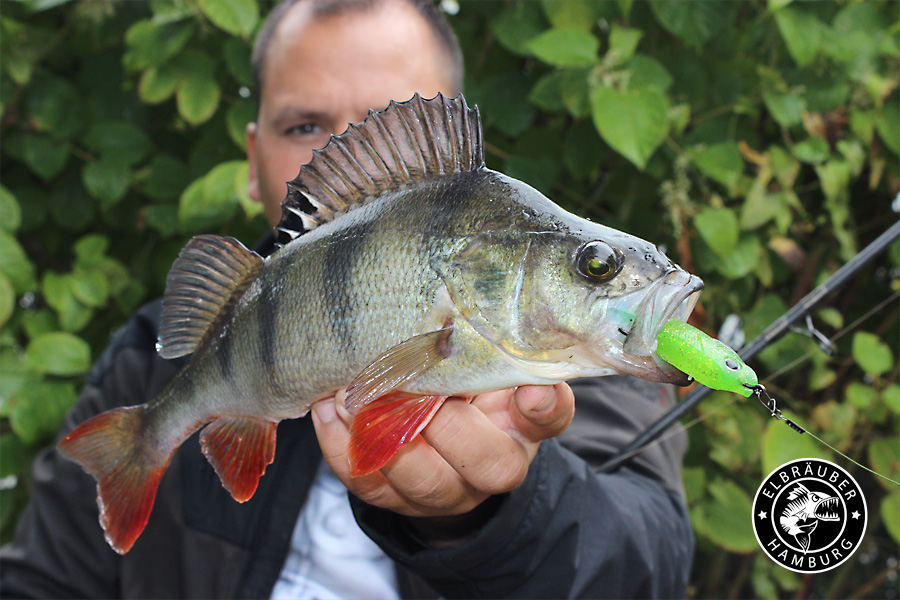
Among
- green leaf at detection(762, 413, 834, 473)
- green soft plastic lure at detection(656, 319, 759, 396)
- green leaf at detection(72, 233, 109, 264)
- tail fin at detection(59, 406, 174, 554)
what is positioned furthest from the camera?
green leaf at detection(72, 233, 109, 264)

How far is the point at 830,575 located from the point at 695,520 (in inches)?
20.8

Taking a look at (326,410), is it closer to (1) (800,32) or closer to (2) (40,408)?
(2) (40,408)

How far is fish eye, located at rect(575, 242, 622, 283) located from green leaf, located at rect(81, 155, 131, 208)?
5.13 ft

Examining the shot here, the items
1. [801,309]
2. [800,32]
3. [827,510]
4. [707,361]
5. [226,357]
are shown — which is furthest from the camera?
[800,32]

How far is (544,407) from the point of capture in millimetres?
707

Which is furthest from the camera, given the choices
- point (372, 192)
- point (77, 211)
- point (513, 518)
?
point (77, 211)

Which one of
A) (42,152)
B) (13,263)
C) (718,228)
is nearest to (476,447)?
(718,228)

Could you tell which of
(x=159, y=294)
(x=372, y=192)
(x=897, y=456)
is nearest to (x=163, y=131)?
(x=159, y=294)

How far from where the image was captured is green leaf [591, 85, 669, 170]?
1.27 m

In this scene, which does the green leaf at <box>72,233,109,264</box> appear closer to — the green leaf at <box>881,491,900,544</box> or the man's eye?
the man's eye

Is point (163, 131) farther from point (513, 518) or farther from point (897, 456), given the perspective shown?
point (897, 456)

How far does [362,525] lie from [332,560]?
1.49 ft

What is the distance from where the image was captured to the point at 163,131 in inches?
81.0

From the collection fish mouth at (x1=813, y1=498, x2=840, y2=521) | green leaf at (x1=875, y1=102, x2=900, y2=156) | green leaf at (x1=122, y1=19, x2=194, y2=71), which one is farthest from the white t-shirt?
green leaf at (x1=875, y1=102, x2=900, y2=156)
